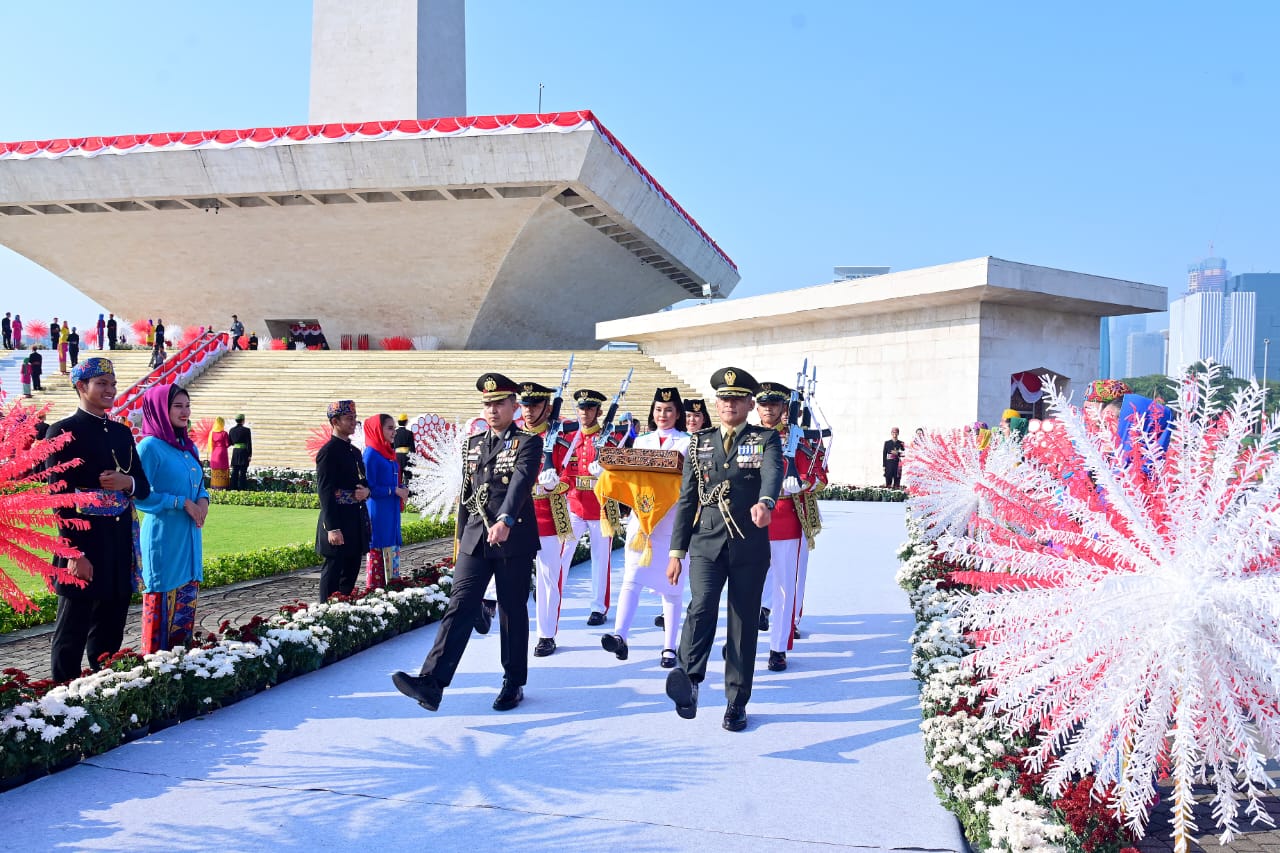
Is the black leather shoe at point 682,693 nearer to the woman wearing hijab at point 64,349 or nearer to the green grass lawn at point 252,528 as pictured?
the green grass lawn at point 252,528

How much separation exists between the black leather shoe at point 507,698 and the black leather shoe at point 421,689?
0.42 meters

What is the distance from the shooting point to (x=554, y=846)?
125 inches

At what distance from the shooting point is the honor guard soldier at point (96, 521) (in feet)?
14.6

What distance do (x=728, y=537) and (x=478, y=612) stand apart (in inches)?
55.4

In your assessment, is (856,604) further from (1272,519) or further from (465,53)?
(465,53)

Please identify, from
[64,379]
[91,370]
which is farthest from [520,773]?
[64,379]

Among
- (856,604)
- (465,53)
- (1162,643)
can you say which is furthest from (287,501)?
(465,53)

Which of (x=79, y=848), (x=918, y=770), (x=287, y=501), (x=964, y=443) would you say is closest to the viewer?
(x=79, y=848)

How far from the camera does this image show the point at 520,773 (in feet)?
12.6

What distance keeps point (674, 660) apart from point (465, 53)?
35860mm

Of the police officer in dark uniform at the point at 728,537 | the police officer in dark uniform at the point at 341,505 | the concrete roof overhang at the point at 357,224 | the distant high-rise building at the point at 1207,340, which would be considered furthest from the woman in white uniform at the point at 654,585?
the concrete roof overhang at the point at 357,224

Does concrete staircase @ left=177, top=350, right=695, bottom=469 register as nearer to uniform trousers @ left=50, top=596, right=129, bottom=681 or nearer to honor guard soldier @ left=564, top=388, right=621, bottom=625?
honor guard soldier @ left=564, top=388, right=621, bottom=625

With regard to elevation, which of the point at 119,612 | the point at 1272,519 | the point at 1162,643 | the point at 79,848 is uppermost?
the point at 1272,519

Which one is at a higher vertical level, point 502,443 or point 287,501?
point 502,443
